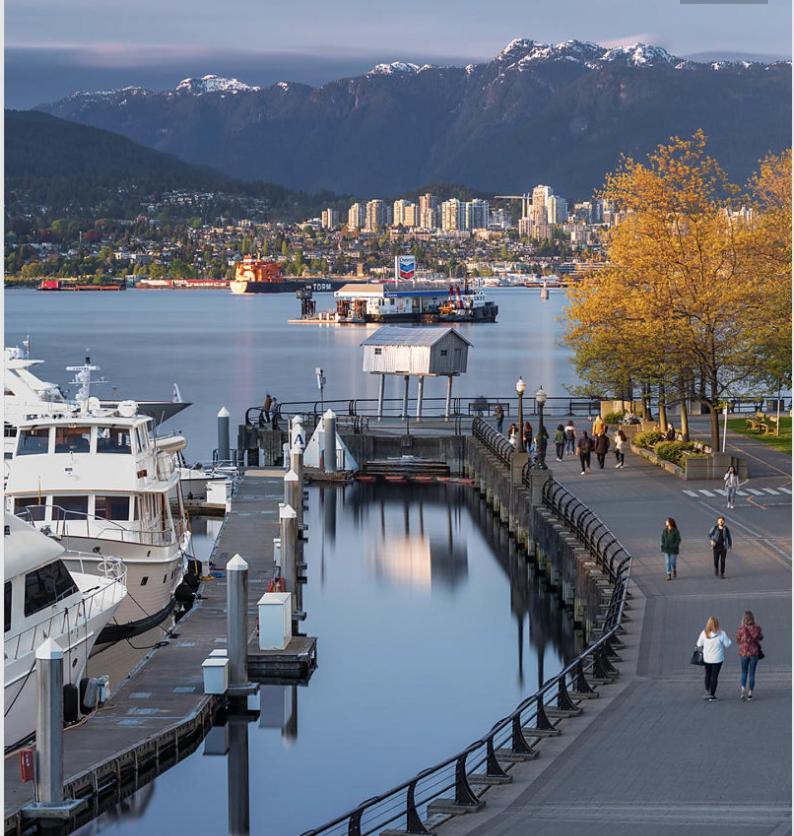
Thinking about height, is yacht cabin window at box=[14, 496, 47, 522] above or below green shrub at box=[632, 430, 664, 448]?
below

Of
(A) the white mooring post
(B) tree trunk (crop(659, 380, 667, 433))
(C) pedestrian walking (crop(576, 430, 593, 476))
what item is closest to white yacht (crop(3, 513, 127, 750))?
(A) the white mooring post

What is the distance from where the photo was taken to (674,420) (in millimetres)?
64688

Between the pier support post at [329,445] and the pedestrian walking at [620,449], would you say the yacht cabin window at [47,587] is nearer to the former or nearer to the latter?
the pedestrian walking at [620,449]

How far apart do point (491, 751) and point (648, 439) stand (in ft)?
117

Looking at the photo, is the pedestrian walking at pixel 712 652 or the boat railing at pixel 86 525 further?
the boat railing at pixel 86 525

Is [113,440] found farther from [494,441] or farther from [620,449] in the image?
[494,441]

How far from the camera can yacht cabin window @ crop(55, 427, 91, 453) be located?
1443 inches

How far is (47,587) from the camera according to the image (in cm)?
2591

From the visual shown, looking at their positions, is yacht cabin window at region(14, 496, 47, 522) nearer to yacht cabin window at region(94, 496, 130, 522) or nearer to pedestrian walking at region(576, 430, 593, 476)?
yacht cabin window at region(94, 496, 130, 522)

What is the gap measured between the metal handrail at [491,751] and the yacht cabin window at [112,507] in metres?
10.5

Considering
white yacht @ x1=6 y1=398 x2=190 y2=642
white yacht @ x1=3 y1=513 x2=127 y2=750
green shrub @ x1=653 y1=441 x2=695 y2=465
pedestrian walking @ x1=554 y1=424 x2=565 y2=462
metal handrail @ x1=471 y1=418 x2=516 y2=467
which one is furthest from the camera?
pedestrian walking @ x1=554 y1=424 x2=565 y2=462

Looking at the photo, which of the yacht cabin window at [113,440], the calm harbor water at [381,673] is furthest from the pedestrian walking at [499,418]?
the yacht cabin window at [113,440]

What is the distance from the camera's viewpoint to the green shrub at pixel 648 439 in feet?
175

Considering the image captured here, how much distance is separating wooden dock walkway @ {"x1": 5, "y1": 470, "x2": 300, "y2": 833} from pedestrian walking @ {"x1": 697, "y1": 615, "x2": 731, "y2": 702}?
8.34m
